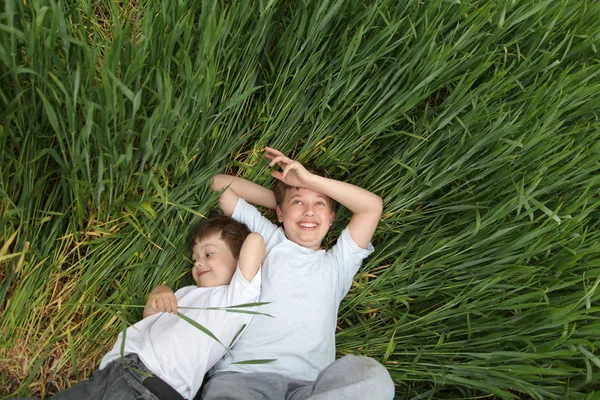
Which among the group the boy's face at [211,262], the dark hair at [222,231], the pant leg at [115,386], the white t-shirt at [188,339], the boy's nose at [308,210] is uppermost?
the boy's nose at [308,210]

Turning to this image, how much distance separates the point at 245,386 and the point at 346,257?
599 millimetres

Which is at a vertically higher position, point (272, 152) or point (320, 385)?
point (272, 152)

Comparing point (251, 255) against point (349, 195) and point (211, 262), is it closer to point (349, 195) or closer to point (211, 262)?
point (211, 262)

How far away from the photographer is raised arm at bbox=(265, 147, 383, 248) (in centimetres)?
185

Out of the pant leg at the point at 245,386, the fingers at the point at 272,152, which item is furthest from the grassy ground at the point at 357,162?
the pant leg at the point at 245,386

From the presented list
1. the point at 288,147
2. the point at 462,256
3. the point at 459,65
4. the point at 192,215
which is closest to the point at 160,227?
the point at 192,215

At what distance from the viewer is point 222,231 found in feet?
6.05

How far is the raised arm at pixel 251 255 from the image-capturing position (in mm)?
1760

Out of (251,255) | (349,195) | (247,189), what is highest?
(349,195)

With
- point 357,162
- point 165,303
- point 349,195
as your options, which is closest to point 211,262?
point 165,303

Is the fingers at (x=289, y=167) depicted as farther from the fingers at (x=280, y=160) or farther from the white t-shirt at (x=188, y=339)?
the white t-shirt at (x=188, y=339)

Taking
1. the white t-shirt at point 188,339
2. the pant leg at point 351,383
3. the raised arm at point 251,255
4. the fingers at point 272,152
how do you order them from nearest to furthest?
the pant leg at point 351,383
the white t-shirt at point 188,339
the raised arm at point 251,255
the fingers at point 272,152

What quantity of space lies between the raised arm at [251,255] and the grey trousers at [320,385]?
352 millimetres

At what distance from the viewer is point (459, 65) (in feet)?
6.23
